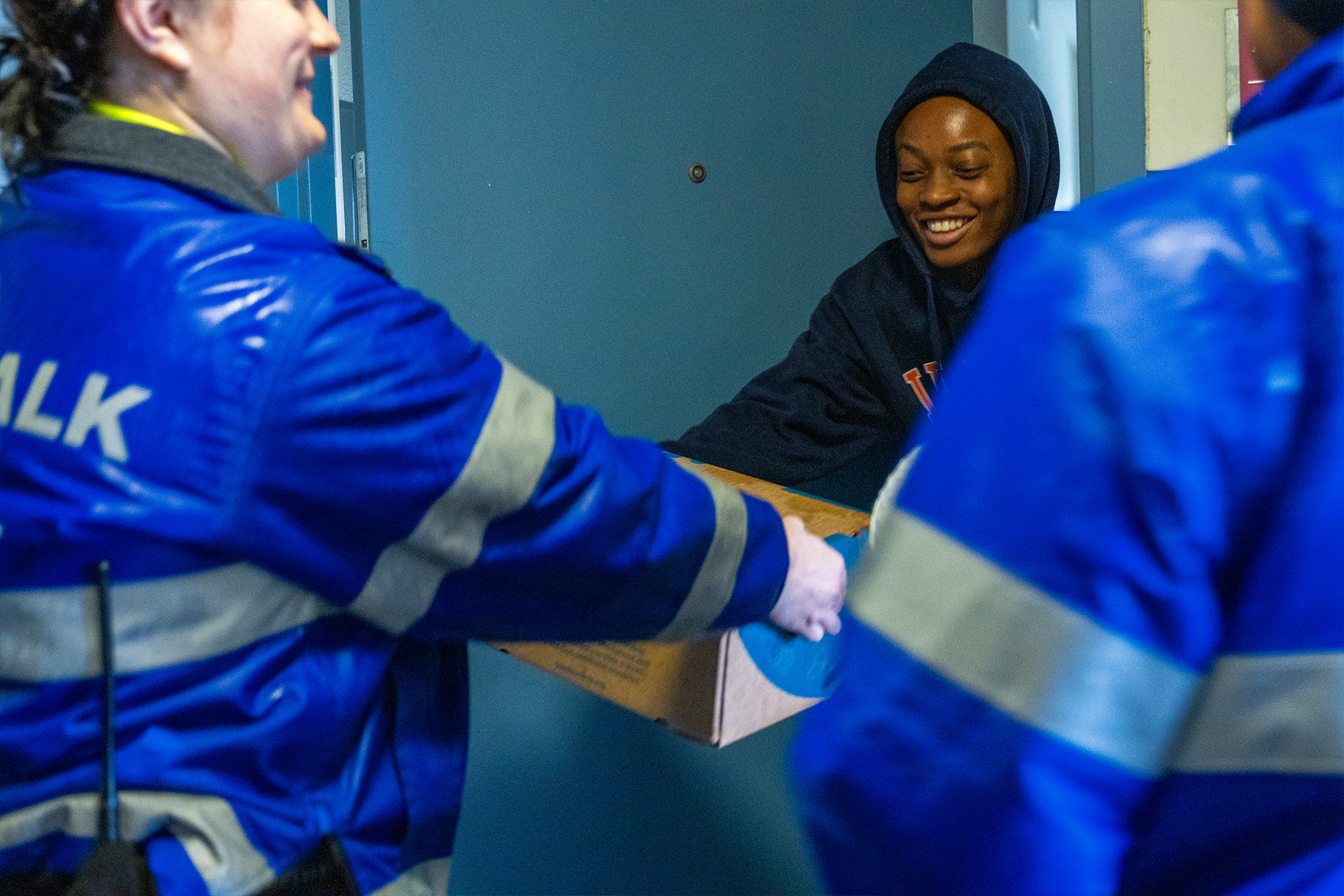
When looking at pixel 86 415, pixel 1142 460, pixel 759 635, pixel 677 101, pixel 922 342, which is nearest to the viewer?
pixel 1142 460

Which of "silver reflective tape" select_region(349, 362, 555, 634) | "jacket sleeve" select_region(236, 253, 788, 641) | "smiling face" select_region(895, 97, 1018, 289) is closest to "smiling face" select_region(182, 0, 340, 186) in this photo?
"jacket sleeve" select_region(236, 253, 788, 641)

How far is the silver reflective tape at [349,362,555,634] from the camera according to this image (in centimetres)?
70

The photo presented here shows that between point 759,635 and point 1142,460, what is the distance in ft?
2.29

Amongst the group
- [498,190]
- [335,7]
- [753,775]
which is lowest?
[753,775]

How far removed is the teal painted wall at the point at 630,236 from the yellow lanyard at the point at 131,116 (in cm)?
81

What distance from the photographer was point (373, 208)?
5.11ft

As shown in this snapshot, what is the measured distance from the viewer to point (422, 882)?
0.81 m

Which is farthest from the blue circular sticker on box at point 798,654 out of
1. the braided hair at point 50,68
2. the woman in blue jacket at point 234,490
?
the braided hair at point 50,68

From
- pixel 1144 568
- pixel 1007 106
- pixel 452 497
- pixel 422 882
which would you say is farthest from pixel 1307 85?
pixel 1007 106

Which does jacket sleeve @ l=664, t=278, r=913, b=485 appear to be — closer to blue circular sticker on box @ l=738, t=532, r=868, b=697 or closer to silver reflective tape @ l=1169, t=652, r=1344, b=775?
blue circular sticker on box @ l=738, t=532, r=868, b=697

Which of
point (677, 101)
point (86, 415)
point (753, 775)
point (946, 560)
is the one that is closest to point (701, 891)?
point (753, 775)

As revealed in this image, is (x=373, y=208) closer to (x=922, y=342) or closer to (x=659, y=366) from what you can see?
(x=659, y=366)

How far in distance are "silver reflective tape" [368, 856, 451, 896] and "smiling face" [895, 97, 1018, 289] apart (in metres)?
1.08

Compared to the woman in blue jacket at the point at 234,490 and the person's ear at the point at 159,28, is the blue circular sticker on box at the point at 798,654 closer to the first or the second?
the woman in blue jacket at the point at 234,490
